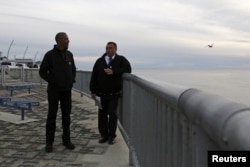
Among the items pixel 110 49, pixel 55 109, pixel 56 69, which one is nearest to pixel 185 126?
pixel 56 69

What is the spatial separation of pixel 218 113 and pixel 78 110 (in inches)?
447

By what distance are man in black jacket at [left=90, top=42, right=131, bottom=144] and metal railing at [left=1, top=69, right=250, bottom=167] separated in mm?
2197

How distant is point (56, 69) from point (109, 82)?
1081 mm

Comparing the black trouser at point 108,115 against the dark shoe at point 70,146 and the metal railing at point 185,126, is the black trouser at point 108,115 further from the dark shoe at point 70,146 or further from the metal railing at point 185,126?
the metal railing at point 185,126

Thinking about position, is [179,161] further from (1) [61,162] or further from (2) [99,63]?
(2) [99,63]

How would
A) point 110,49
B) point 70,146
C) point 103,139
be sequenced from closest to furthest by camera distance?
point 70,146, point 110,49, point 103,139

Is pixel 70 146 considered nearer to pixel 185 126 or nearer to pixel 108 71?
pixel 108 71

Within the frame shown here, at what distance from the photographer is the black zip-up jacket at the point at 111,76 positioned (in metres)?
6.99

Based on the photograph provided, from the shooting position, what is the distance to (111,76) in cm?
702

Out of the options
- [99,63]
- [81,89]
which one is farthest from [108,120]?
[81,89]

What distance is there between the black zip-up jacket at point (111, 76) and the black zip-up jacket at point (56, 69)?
799mm

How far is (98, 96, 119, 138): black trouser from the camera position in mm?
7117

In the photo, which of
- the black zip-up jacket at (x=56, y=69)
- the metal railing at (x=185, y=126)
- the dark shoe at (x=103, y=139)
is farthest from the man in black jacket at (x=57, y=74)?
the metal railing at (x=185, y=126)

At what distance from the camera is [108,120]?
7555 mm
